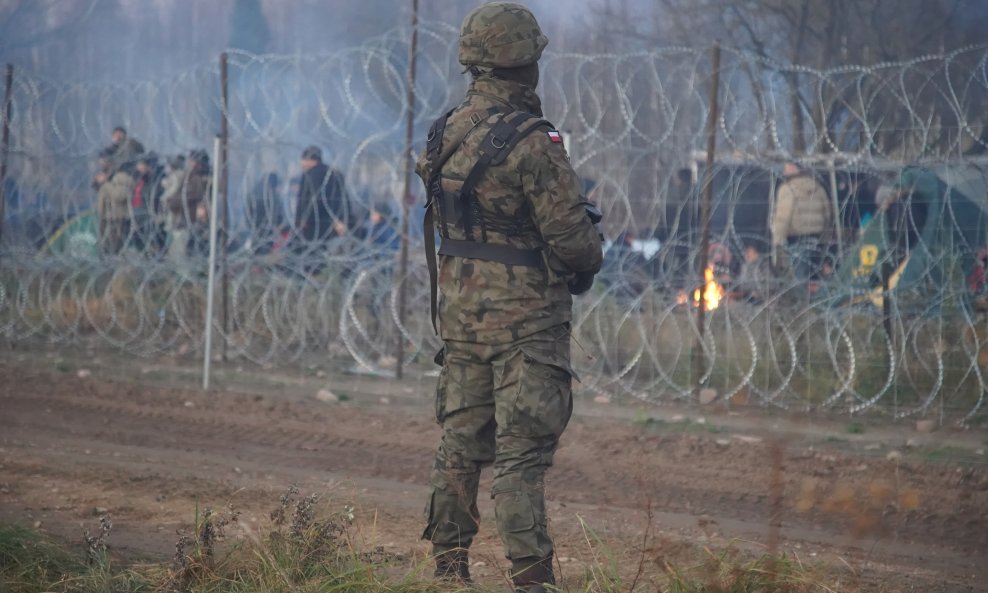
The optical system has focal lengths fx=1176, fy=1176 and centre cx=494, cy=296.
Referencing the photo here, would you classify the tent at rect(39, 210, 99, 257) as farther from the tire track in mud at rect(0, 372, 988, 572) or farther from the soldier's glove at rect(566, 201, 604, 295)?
the soldier's glove at rect(566, 201, 604, 295)

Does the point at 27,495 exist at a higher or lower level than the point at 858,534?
lower

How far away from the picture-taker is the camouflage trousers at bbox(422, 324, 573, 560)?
346 cm

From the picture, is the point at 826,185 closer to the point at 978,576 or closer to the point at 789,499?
the point at 789,499

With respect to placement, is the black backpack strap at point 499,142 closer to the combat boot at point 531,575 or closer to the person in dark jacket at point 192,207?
the combat boot at point 531,575

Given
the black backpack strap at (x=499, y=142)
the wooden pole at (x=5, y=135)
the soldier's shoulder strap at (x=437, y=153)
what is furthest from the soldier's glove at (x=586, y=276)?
the wooden pole at (x=5, y=135)

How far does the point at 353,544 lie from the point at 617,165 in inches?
215

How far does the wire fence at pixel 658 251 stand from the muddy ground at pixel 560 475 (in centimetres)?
37

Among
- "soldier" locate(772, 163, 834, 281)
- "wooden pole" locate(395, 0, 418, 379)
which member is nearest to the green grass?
"soldier" locate(772, 163, 834, 281)

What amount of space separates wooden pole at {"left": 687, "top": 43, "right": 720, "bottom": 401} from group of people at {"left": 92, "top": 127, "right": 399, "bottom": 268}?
7.93 feet

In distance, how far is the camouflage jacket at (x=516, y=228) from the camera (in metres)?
3.47

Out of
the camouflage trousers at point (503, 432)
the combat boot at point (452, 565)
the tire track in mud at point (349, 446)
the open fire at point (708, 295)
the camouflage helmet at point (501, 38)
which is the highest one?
the camouflage helmet at point (501, 38)

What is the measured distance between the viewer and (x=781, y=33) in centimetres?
1290

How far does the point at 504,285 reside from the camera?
11.7 ft

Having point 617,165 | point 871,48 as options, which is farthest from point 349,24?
point 617,165
